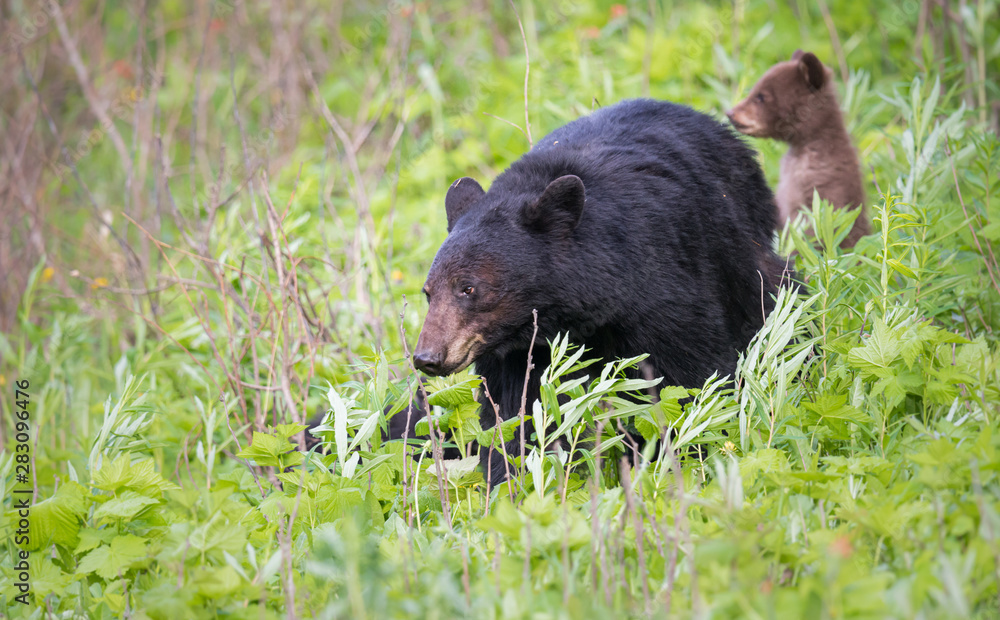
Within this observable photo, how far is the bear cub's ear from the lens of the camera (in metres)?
5.40

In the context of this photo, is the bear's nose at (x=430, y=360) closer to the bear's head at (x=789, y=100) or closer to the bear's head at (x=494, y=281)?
the bear's head at (x=494, y=281)

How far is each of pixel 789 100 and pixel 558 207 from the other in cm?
287

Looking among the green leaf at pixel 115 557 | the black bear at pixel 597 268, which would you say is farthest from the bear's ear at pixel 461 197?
the green leaf at pixel 115 557

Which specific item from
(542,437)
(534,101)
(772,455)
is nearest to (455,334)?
(542,437)

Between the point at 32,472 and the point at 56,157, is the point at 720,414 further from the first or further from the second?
the point at 56,157

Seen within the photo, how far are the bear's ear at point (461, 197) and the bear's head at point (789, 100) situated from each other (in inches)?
96.2

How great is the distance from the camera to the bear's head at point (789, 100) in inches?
214

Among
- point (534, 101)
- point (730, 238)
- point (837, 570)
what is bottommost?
point (837, 570)

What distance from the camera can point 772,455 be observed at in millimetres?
2699

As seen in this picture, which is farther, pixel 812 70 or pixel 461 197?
pixel 812 70

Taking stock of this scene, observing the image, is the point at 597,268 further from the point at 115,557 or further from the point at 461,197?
the point at 115,557

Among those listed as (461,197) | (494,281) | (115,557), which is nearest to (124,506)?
(115,557)

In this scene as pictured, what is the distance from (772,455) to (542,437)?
704 mm

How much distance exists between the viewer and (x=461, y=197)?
3627mm
